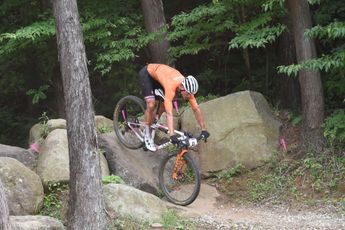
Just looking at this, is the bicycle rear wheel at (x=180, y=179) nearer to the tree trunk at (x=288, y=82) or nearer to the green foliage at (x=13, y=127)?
the tree trunk at (x=288, y=82)

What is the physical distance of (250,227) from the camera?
23.5 feet

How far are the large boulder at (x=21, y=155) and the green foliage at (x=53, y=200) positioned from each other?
718 millimetres

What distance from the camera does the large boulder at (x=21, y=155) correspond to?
27.0 ft

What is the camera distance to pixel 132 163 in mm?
8805

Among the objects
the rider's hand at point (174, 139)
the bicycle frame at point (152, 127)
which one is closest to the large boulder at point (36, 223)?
the rider's hand at point (174, 139)

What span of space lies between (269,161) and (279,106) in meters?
1.79

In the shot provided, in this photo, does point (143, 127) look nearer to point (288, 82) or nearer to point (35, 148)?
point (35, 148)

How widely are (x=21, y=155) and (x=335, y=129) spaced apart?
521 cm

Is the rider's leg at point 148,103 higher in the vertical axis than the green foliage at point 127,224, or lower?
higher

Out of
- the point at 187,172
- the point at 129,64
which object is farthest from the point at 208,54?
the point at 187,172

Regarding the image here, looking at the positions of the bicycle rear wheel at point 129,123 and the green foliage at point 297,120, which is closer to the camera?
the bicycle rear wheel at point 129,123

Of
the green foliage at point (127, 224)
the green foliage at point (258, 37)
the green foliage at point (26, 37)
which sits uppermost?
the green foliage at point (26, 37)

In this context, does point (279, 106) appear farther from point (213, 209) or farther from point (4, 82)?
point (4, 82)

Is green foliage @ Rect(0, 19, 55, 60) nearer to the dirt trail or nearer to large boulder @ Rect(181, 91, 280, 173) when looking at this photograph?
large boulder @ Rect(181, 91, 280, 173)
